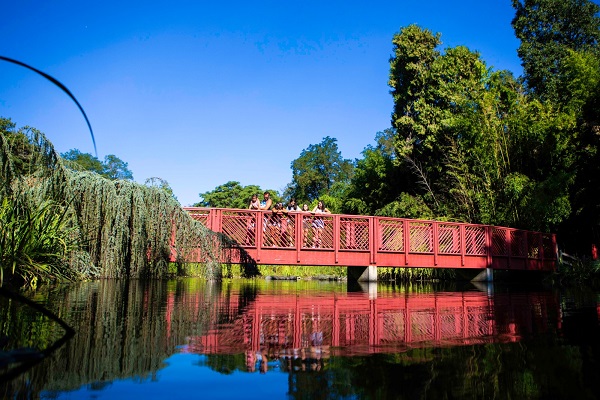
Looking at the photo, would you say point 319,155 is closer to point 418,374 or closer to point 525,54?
point 525,54

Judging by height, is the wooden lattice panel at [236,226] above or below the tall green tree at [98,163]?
below

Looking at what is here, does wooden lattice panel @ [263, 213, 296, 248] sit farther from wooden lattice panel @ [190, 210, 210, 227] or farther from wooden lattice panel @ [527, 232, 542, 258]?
wooden lattice panel @ [527, 232, 542, 258]

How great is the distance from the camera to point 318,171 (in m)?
58.9

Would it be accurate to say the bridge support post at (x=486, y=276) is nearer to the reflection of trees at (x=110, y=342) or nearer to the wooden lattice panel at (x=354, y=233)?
the wooden lattice panel at (x=354, y=233)

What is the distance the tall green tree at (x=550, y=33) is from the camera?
102 feet

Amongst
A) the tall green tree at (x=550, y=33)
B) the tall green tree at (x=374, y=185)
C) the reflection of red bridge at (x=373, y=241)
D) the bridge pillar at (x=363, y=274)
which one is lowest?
the bridge pillar at (x=363, y=274)

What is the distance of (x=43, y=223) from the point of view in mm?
7262

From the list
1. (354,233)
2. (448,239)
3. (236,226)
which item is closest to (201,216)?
(236,226)

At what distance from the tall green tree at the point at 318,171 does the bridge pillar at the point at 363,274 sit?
4101 cm

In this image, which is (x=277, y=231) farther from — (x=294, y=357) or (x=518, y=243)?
(x=294, y=357)

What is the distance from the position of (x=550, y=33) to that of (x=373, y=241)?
26.7 metres

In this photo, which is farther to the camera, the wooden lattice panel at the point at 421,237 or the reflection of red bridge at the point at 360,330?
the wooden lattice panel at the point at 421,237

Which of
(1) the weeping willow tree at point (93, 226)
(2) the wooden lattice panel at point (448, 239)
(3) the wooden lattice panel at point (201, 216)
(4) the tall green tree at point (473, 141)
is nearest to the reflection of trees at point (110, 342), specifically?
(1) the weeping willow tree at point (93, 226)

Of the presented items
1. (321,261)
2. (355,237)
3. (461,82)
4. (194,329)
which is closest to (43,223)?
(194,329)
